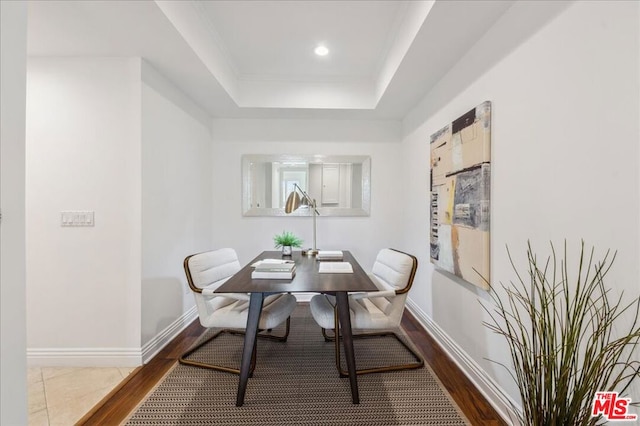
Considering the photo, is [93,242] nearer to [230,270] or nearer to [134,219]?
[134,219]

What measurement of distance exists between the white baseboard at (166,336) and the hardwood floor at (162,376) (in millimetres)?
41

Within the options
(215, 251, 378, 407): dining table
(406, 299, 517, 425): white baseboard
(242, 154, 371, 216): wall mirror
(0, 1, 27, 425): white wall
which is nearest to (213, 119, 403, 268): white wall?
(242, 154, 371, 216): wall mirror

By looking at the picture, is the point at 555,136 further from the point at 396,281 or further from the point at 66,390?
the point at 66,390

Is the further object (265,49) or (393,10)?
(265,49)

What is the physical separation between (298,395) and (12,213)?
1.66 meters

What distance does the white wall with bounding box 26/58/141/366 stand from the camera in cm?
204

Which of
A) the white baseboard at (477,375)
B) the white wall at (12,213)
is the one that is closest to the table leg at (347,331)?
the white baseboard at (477,375)

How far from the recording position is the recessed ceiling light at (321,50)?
255cm

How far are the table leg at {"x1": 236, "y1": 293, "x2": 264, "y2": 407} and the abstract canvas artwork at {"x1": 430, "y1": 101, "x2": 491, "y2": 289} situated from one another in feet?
4.55

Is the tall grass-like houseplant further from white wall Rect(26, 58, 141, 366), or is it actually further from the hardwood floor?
white wall Rect(26, 58, 141, 366)

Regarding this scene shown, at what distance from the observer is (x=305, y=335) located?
2545mm

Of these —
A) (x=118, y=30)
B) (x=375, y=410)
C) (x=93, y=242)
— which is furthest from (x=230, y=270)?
(x=118, y=30)

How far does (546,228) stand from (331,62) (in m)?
2.38

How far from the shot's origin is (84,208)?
81.7 inches
